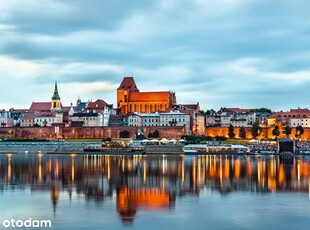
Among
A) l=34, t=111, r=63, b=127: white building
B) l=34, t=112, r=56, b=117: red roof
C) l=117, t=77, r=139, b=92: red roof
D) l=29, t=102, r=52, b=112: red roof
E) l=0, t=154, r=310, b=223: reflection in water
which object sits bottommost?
l=0, t=154, r=310, b=223: reflection in water

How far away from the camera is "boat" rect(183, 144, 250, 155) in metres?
58.2

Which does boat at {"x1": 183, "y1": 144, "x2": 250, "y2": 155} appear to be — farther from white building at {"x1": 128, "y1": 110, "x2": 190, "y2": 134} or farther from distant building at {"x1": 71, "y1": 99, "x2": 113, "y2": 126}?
distant building at {"x1": 71, "y1": 99, "x2": 113, "y2": 126}

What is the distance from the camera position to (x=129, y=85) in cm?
9062

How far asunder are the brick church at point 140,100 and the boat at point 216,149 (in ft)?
84.8

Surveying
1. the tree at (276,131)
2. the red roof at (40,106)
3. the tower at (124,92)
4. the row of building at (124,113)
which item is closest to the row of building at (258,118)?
the tree at (276,131)

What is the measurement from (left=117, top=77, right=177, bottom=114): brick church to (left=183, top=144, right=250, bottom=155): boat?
25833 mm

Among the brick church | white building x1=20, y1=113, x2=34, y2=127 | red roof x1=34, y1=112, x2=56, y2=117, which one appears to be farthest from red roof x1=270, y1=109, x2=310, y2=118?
white building x1=20, y1=113, x2=34, y2=127

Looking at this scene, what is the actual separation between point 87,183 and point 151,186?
301cm

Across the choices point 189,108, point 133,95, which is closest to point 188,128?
point 189,108

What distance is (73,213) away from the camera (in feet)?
52.7

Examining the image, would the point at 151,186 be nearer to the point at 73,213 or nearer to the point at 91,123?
the point at 73,213

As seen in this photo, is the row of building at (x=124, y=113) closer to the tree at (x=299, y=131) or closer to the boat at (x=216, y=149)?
the tree at (x=299, y=131)

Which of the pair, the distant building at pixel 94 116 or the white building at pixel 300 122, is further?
the white building at pixel 300 122

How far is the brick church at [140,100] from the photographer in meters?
87.5
